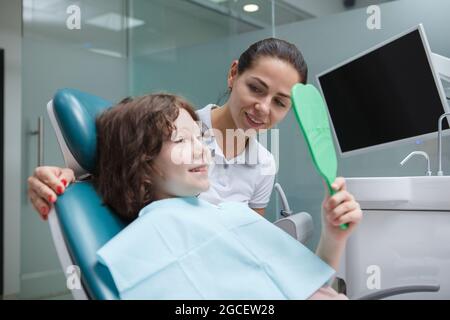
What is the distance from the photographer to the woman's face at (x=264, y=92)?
1011 mm

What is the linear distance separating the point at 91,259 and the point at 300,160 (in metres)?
1.52

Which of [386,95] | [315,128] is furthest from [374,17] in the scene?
[315,128]

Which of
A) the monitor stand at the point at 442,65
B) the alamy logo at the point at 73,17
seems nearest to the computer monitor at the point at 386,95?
the monitor stand at the point at 442,65

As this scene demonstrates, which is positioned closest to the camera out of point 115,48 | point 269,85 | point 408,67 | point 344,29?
point 269,85

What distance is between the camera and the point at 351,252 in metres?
1.11

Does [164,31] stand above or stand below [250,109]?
above

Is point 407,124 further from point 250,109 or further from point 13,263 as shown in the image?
point 13,263

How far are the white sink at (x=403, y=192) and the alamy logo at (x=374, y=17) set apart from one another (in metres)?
1.06

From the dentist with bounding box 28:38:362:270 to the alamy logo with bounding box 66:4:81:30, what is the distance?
146 centimetres

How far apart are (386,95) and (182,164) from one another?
0.87 meters

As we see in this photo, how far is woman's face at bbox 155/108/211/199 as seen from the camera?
2.52 feet

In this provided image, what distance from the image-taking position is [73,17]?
7.66 feet

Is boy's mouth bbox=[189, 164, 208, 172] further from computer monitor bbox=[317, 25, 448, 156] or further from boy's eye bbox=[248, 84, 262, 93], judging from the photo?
computer monitor bbox=[317, 25, 448, 156]
